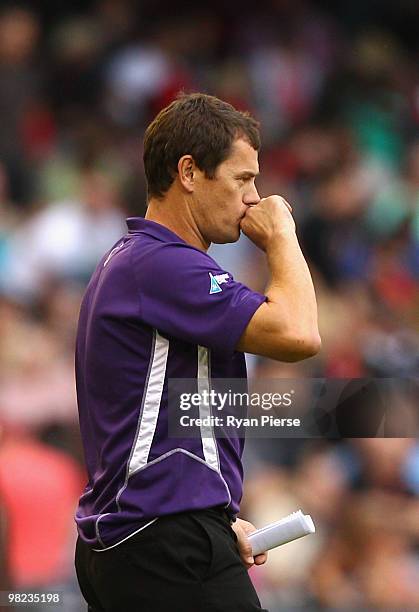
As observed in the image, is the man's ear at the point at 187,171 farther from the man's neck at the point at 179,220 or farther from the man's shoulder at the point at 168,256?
the man's shoulder at the point at 168,256

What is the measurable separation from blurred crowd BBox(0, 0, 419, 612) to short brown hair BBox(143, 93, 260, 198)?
1814 millimetres

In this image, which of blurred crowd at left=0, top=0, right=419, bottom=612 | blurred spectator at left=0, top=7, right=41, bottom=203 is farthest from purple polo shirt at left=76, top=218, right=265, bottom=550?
blurred spectator at left=0, top=7, right=41, bottom=203

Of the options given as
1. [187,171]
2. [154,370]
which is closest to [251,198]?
[187,171]

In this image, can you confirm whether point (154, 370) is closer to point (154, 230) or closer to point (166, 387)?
point (166, 387)

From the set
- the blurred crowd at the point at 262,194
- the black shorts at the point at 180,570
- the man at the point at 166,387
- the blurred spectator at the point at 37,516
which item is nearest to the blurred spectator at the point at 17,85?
the blurred crowd at the point at 262,194

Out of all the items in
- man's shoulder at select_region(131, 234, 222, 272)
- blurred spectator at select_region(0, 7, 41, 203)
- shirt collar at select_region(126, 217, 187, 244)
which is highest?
blurred spectator at select_region(0, 7, 41, 203)

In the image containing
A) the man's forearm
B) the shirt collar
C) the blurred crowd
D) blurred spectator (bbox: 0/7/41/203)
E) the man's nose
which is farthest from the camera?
blurred spectator (bbox: 0/7/41/203)

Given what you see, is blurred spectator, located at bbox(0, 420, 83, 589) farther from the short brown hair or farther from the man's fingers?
the short brown hair

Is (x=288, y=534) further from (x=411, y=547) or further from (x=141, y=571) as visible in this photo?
(x=411, y=547)

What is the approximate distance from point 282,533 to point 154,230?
791mm

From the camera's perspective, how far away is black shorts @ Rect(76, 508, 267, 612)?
284cm

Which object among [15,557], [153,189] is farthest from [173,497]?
[15,557]

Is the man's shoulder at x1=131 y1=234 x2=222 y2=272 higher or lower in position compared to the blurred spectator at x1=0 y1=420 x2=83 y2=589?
higher

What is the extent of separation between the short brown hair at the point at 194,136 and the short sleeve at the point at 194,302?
0.28 metres
